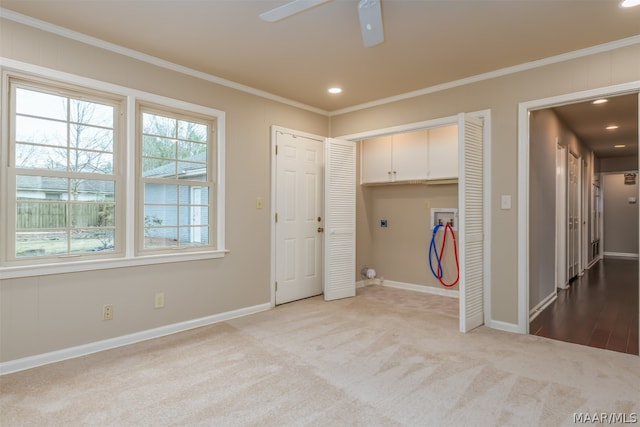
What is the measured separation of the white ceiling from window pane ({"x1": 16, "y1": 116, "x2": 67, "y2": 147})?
2.36 ft

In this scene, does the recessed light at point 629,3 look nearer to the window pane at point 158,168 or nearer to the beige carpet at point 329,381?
the beige carpet at point 329,381

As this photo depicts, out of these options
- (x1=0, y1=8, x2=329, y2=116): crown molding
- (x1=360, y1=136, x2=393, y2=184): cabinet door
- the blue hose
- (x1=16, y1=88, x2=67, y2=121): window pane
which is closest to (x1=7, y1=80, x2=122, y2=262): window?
(x1=16, y1=88, x2=67, y2=121): window pane

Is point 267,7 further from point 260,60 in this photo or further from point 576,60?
point 576,60

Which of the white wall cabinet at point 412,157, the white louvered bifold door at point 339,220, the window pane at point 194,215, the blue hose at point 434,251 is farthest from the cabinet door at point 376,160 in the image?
the window pane at point 194,215

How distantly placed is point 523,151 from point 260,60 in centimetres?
255

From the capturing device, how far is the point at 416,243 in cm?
521

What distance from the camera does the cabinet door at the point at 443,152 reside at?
183 inches

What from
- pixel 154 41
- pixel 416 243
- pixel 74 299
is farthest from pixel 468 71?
pixel 74 299

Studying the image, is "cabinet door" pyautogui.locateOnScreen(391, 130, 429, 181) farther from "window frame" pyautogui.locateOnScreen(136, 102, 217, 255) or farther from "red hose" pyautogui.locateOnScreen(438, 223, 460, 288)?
"window frame" pyautogui.locateOnScreen(136, 102, 217, 255)

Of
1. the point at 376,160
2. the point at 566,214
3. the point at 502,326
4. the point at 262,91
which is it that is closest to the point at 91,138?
the point at 262,91

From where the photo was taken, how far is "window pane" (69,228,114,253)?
9.41ft

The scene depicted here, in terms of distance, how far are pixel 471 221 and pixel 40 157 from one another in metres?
3.62

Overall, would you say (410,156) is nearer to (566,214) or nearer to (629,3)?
(566,214)

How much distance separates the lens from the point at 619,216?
9141 mm
